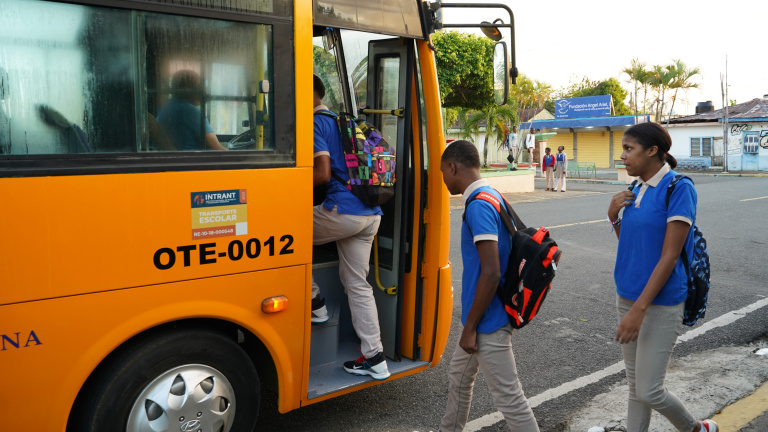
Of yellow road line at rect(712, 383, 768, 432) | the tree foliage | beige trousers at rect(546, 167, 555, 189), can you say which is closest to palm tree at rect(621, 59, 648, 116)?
the tree foliage

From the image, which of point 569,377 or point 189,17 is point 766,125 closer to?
point 569,377

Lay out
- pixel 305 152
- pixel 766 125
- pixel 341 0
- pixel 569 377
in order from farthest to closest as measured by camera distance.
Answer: pixel 766 125 < pixel 569 377 < pixel 341 0 < pixel 305 152

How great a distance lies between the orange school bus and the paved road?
540mm

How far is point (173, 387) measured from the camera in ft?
9.36

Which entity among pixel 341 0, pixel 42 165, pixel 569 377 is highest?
pixel 341 0

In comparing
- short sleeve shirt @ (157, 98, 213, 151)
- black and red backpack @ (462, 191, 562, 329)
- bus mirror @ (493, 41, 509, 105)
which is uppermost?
bus mirror @ (493, 41, 509, 105)

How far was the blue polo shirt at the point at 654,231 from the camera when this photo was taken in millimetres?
2926

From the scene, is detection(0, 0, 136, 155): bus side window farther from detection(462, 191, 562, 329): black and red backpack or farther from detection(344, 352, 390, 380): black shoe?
detection(344, 352, 390, 380): black shoe

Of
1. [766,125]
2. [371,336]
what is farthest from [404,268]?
[766,125]

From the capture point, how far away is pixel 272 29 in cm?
303

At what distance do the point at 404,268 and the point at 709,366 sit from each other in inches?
103

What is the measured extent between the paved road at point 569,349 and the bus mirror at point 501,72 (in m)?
2.00

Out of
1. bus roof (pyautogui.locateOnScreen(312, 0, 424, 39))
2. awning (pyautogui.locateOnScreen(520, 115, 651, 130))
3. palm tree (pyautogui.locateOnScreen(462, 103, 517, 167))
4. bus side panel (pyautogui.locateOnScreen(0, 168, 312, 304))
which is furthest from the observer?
awning (pyautogui.locateOnScreen(520, 115, 651, 130))

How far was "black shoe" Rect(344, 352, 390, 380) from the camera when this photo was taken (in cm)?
368
